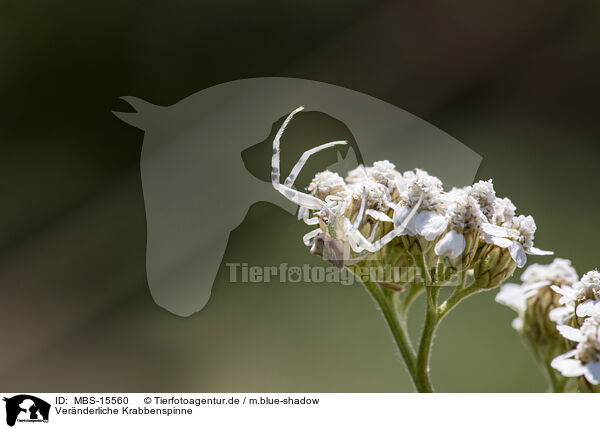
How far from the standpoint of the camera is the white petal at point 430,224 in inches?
42.1

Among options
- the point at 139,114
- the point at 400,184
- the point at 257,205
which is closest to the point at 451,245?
the point at 400,184

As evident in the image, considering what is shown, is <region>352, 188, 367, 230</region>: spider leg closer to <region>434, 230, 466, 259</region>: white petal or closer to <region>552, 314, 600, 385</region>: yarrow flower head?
<region>434, 230, 466, 259</region>: white petal

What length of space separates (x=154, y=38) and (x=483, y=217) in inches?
164

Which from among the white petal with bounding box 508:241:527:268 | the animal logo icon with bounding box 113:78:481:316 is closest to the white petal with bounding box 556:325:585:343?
the white petal with bounding box 508:241:527:268

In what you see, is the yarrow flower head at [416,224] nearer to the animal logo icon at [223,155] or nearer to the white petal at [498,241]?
the white petal at [498,241]

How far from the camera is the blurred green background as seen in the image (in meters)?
3.52

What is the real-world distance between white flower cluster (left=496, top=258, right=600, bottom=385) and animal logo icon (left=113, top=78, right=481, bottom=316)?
20.1 inches

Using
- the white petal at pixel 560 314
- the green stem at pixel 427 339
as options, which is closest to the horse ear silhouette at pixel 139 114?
the green stem at pixel 427 339

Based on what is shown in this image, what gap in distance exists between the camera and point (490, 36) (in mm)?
5133

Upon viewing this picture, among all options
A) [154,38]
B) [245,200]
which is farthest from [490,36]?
[245,200]

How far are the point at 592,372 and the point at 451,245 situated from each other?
308mm

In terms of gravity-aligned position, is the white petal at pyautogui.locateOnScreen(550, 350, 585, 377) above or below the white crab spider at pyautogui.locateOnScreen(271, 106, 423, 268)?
below

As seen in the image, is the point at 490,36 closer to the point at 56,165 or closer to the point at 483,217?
the point at 56,165
